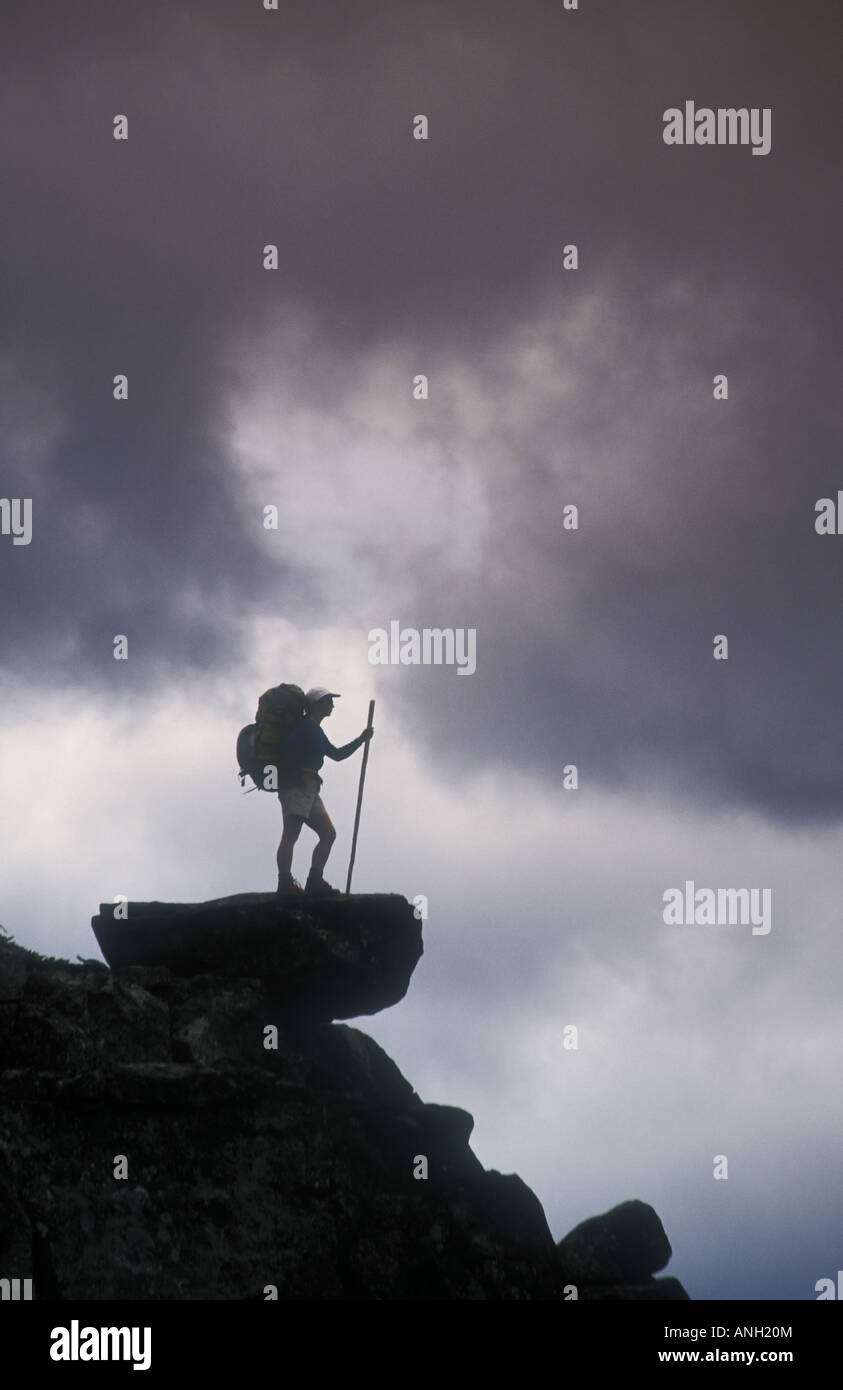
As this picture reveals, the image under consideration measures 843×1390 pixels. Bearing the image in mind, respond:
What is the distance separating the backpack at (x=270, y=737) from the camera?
27.1 metres

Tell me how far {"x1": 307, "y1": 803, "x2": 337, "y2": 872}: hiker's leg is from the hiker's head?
1.99 m

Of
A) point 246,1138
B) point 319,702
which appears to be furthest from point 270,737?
point 246,1138

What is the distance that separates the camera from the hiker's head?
2727 centimetres

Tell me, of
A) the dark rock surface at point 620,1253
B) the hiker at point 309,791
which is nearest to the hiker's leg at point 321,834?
the hiker at point 309,791

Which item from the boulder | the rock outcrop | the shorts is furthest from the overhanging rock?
the boulder

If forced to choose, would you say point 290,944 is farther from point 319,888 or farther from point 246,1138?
point 246,1138

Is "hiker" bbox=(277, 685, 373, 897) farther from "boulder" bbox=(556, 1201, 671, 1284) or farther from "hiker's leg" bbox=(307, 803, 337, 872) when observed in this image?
"boulder" bbox=(556, 1201, 671, 1284)

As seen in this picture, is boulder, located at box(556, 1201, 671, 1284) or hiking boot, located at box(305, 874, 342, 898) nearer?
boulder, located at box(556, 1201, 671, 1284)

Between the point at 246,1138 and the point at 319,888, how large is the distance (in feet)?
20.4

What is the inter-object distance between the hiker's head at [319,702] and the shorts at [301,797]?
1.32 m

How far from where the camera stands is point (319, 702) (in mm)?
27250
